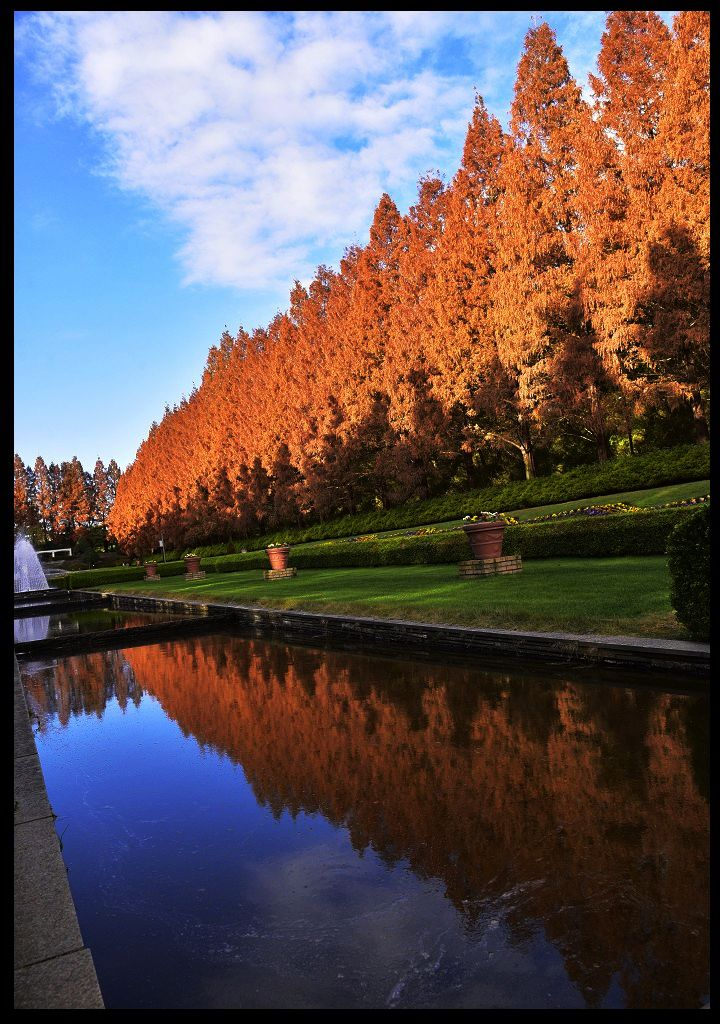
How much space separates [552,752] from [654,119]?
21.2 m

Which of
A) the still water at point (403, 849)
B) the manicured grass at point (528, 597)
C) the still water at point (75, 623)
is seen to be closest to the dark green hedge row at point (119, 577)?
the still water at point (75, 623)

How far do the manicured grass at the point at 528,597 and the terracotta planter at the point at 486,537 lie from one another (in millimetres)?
703

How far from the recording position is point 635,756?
4.58m

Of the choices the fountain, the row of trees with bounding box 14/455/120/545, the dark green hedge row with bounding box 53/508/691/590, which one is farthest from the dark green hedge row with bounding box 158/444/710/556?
the row of trees with bounding box 14/455/120/545

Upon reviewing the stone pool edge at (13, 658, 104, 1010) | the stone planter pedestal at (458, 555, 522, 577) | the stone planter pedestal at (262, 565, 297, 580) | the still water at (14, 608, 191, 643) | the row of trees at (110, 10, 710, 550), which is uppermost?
the row of trees at (110, 10, 710, 550)

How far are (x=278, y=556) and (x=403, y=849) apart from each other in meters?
18.6

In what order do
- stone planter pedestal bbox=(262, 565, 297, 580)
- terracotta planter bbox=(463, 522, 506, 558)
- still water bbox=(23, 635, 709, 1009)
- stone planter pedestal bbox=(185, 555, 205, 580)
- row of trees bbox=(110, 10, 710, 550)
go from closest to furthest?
still water bbox=(23, 635, 709, 1009), terracotta planter bbox=(463, 522, 506, 558), row of trees bbox=(110, 10, 710, 550), stone planter pedestal bbox=(262, 565, 297, 580), stone planter pedestal bbox=(185, 555, 205, 580)

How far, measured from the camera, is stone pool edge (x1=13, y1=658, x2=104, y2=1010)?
88.3 inches

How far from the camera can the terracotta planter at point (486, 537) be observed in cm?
1319

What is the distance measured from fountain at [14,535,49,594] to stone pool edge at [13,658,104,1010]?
1508 inches

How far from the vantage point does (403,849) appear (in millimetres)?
3660

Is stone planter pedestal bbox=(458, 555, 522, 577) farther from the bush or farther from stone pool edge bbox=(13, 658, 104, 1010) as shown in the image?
stone pool edge bbox=(13, 658, 104, 1010)
